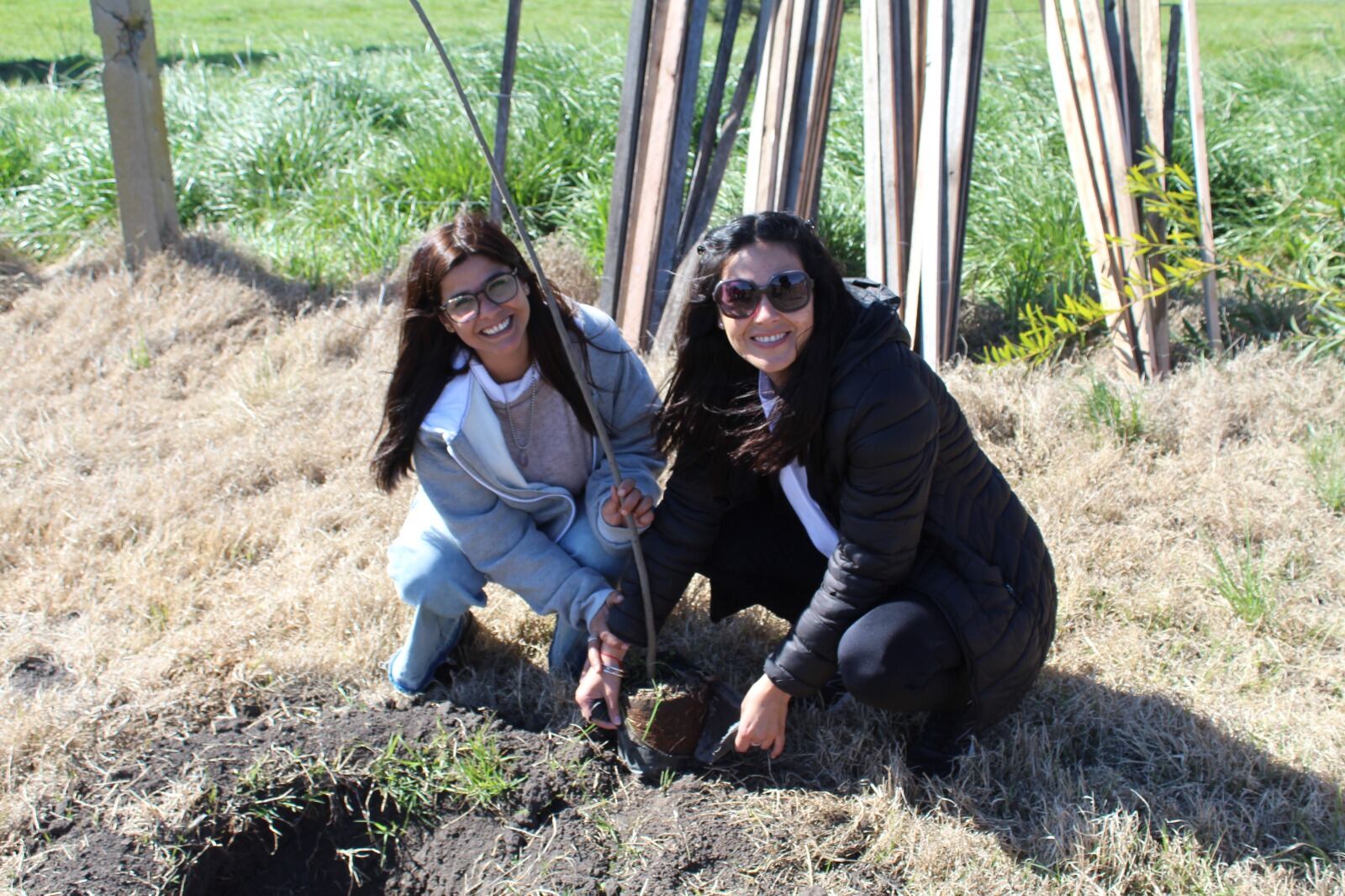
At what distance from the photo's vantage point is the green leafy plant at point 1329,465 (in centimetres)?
356

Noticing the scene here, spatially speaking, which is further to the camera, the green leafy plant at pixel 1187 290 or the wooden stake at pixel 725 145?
the wooden stake at pixel 725 145

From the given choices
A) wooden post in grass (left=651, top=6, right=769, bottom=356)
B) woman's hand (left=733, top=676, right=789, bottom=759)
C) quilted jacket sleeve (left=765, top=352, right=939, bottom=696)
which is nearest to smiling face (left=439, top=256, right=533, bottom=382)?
quilted jacket sleeve (left=765, top=352, right=939, bottom=696)

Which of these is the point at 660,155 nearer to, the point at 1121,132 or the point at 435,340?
the point at 1121,132

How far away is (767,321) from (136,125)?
155 inches

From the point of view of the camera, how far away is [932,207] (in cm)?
414

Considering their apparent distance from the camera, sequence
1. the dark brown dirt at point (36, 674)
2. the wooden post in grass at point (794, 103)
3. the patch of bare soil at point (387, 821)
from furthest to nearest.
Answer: the wooden post in grass at point (794, 103), the dark brown dirt at point (36, 674), the patch of bare soil at point (387, 821)

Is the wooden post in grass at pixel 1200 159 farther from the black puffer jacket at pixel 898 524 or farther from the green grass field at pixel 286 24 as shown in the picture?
the green grass field at pixel 286 24

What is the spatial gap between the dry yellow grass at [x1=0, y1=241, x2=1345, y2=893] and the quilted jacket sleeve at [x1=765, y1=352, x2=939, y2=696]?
1.34ft

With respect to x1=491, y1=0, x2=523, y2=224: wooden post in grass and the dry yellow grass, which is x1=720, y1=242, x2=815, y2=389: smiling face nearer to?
the dry yellow grass

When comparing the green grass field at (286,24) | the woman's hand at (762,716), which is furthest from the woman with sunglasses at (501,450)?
the green grass field at (286,24)

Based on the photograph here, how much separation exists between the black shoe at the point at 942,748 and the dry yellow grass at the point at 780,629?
0.17 ft

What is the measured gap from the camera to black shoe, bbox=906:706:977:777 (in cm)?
270

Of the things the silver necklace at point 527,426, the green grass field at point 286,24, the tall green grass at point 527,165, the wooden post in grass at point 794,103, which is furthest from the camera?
the green grass field at point 286,24

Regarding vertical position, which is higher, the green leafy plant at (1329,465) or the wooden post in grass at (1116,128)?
the wooden post in grass at (1116,128)
